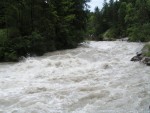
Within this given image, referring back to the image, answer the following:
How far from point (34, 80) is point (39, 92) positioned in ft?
8.36

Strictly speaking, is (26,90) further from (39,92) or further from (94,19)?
(94,19)

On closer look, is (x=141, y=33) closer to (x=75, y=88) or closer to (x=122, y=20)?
(x=75, y=88)

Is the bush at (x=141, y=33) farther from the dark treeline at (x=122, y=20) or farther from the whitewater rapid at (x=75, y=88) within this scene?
the whitewater rapid at (x=75, y=88)

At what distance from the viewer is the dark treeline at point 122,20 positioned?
36.9 meters

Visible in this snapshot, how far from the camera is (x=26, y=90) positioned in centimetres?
1160

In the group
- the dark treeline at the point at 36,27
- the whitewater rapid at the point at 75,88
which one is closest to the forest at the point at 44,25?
the dark treeline at the point at 36,27

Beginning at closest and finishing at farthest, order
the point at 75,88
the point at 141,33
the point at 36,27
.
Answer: the point at 75,88 < the point at 36,27 < the point at 141,33

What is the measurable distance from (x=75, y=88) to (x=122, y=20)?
56.6 metres

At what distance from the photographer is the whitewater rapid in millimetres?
9320

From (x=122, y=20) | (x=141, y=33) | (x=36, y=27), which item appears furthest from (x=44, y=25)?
(x=122, y=20)

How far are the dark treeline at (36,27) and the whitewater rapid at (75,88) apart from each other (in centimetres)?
495

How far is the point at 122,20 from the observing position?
66438 mm

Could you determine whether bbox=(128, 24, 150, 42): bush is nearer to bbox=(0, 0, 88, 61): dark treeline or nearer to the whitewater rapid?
bbox=(0, 0, 88, 61): dark treeline

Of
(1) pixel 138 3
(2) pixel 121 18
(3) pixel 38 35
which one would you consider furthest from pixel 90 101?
(2) pixel 121 18
